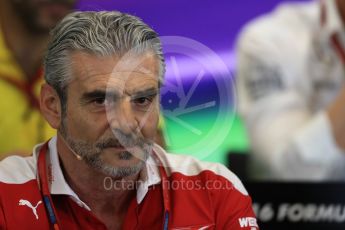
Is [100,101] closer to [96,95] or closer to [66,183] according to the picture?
[96,95]

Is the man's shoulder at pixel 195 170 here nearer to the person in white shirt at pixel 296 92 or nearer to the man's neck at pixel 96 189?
the man's neck at pixel 96 189

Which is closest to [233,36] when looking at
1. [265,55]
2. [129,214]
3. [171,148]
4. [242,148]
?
[265,55]

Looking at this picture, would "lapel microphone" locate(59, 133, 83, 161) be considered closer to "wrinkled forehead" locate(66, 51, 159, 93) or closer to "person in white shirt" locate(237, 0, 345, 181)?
"wrinkled forehead" locate(66, 51, 159, 93)

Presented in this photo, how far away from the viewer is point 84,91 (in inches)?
59.8

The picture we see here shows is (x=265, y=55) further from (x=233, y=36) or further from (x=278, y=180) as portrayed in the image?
(x=278, y=180)

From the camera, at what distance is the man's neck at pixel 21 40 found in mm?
2664

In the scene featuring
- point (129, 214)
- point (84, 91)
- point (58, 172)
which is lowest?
point (129, 214)

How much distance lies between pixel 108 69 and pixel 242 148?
1266 mm

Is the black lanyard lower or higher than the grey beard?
lower

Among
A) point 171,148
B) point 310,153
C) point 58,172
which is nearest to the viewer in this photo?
point 58,172

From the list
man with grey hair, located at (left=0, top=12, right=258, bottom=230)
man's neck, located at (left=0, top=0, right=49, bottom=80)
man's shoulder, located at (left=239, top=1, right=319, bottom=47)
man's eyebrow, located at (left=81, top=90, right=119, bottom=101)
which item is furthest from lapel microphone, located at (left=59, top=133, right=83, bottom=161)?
man's shoulder, located at (left=239, top=1, right=319, bottom=47)

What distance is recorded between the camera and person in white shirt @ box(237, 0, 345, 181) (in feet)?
8.47

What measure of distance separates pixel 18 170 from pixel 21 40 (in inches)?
45.3

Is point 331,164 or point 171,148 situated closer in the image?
point 171,148
